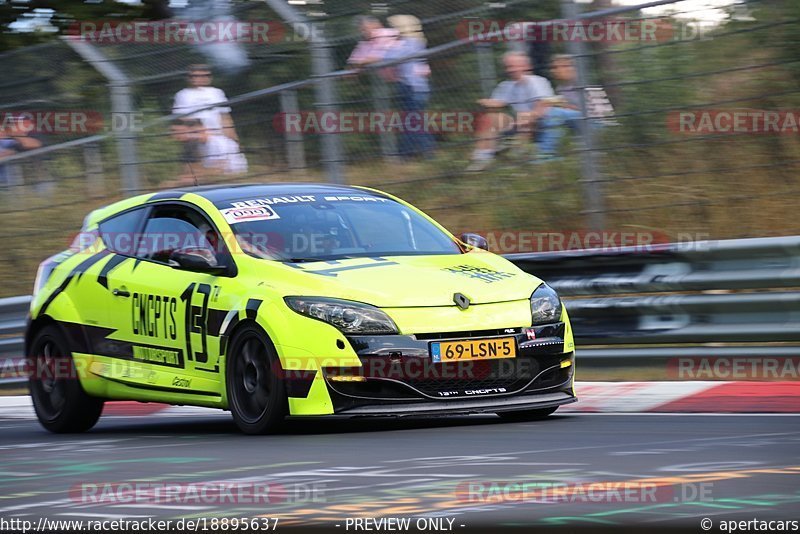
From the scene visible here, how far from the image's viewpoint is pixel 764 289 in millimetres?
9953

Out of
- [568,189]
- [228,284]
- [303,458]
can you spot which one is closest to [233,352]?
[228,284]

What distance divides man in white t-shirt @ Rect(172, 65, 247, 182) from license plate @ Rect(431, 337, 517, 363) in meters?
5.16

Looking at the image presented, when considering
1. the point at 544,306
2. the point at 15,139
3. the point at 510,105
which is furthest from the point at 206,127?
the point at 544,306

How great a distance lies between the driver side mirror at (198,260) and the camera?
8484 mm

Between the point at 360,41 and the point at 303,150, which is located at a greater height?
the point at 360,41

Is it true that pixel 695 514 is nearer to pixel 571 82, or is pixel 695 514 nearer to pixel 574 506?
pixel 574 506

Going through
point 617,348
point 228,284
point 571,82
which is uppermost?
point 571,82

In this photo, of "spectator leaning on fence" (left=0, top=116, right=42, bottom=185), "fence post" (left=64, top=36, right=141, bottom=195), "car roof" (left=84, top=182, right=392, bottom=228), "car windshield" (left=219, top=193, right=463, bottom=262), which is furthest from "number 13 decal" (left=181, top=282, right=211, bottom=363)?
"spectator leaning on fence" (left=0, top=116, right=42, bottom=185)

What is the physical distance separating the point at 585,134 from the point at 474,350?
139 inches

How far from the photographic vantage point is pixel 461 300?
8008 mm

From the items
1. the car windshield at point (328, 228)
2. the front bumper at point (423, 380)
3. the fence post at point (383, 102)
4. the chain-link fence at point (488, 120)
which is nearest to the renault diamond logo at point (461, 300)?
the front bumper at point (423, 380)

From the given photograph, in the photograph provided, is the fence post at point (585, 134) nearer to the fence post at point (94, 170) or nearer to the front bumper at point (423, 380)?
the front bumper at point (423, 380)

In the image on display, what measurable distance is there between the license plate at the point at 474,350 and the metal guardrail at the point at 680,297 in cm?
241

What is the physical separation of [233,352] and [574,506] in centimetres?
356
